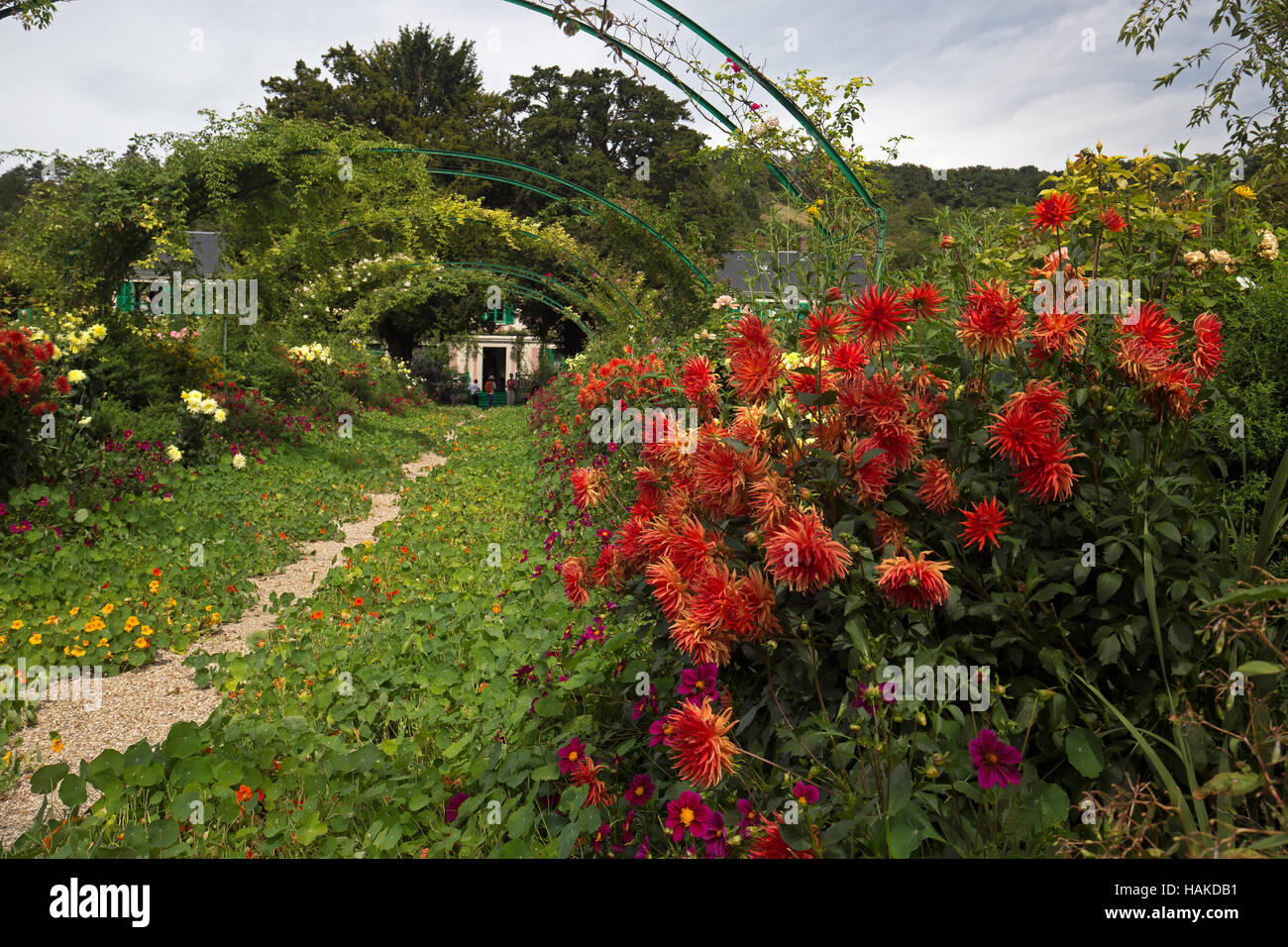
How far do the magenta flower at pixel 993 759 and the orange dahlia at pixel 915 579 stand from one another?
28 centimetres

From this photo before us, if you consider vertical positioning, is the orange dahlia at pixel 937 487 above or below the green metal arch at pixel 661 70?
below

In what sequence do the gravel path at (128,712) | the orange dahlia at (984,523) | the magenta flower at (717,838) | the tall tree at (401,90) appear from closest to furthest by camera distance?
the magenta flower at (717,838)
the orange dahlia at (984,523)
the gravel path at (128,712)
the tall tree at (401,90)

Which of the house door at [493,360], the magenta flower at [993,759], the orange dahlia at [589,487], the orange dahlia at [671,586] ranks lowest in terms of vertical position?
the magenta flower at [993,759]

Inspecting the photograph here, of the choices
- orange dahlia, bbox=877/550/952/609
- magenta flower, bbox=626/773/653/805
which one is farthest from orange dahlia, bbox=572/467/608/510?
orange dahlia, bbox=877/550/952/609

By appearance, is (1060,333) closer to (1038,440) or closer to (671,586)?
(1038,440)

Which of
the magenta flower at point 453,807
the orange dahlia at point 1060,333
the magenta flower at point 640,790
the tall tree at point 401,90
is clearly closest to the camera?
the orange dahlia at point 1060,333

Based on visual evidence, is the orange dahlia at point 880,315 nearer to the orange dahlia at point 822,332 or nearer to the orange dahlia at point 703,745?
the orange dahlia at point 822,332

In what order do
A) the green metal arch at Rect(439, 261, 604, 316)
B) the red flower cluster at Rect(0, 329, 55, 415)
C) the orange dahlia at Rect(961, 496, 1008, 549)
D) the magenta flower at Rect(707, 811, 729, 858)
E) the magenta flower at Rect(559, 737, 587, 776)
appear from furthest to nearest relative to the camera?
the green metal arch at Rect(439, 261, 604, 316)
the red flower cluster at Rect(0, 329, 55, 415)
the magenta flower at Rect(559, 737, 587, 776)
the orange dahlia at Rect(961, 496, 1008, 549)
the magenta flower at Rect(707, 811, 729, 858)

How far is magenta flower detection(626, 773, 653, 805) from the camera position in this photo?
6.66 ft

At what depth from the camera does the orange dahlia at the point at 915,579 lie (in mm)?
1579

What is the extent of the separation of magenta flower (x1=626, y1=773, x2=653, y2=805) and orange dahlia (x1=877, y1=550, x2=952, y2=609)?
831 mm

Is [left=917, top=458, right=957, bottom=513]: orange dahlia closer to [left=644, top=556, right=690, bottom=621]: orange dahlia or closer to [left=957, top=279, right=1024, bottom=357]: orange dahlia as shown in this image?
[left=957, top=279, right=1024, bottom=357]: orange dahlia

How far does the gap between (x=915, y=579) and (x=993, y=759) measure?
345 mm

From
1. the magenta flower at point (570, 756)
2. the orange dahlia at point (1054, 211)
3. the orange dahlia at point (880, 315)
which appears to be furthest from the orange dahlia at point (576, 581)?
the orange dahlia at point (1054, 211)
